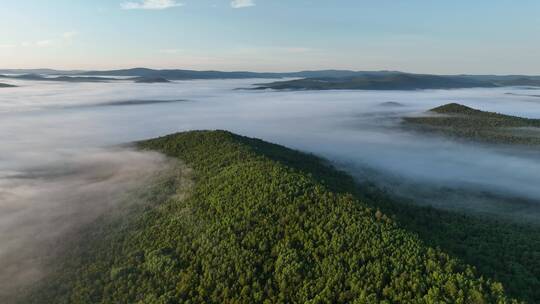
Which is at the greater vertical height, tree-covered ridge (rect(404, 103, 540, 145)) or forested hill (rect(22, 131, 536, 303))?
tree-covered ridge (rect(404, 103, 540, 145))

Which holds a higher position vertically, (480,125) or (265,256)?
(480,125)

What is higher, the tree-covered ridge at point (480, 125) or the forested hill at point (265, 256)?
the tree-covered ridge at point (480, 125)

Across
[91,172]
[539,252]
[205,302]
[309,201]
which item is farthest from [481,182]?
[91,172]

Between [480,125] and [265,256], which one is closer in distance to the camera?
[265,256]

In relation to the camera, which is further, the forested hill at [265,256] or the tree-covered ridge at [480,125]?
the tree-covered ridge at [480,125]

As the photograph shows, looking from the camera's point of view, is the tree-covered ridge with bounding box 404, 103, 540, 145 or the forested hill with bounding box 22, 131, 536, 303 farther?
the tree-covered ridge with bounding box 404, 103, 540, 145
